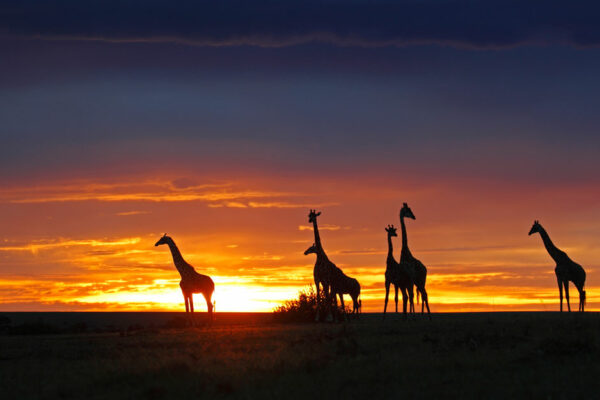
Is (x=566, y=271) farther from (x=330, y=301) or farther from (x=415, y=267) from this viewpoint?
(x=330, y=301)

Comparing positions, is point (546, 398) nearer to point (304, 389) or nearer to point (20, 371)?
point (304, 389)

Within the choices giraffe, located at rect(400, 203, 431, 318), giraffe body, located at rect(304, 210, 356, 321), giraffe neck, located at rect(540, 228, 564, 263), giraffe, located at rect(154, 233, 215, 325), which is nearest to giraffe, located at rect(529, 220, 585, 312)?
giraffe neck, located at rect(540, 228, 564, 263)

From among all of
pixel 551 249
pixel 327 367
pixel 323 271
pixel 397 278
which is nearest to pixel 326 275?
pixel 323 271

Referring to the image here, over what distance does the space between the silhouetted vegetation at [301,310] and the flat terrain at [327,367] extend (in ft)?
49.6

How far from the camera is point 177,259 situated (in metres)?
34.1

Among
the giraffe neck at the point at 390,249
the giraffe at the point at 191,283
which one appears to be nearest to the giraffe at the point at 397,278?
the giraffe neck at the point at 390,249

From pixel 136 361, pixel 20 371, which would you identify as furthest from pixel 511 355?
pixel 20 371

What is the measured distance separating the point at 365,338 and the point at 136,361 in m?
6.56

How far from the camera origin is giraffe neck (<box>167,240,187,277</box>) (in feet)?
111

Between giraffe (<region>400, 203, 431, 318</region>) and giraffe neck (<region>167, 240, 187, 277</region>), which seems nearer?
giraffe (<region>400, 203, 431, 318</region>)

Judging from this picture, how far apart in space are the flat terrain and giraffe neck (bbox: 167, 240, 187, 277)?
34.0 ft

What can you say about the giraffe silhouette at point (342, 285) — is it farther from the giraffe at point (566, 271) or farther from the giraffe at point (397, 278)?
the giraffe at point (566, 271)

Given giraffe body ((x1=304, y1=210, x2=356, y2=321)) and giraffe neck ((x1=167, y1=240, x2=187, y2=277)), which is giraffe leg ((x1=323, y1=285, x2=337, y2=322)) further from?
giraffe neck ((x1=167, y1=240, x2=187, y2=277))

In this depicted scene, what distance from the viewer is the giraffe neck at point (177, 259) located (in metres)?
33.9
